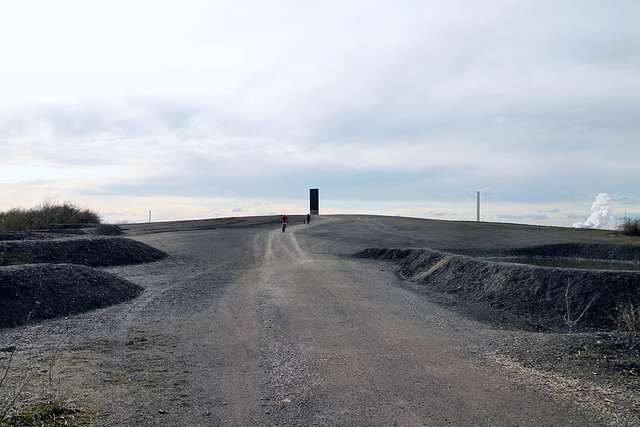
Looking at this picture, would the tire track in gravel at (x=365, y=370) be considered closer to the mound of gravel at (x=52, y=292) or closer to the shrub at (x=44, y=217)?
the mound of gravel at (x=52, y=292)

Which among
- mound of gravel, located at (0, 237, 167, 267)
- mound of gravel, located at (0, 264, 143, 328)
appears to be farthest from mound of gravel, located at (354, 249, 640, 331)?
mound of gravel, located at (0, 237, 167, 267)

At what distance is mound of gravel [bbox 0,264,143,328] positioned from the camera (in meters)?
8.32

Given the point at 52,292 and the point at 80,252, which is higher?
the point at 80,252

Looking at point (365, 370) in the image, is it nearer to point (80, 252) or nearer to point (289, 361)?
point (289, 361)

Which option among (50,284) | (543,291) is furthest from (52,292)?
(543,291)

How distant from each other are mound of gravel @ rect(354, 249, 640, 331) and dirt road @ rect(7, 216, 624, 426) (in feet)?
5.55

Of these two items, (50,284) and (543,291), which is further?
(543,291)

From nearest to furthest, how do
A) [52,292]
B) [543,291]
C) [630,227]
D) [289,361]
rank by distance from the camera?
[289,361], [52,292], [543,291], [630,227]

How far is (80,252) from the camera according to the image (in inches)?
593

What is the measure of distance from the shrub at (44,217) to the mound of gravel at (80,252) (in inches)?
442

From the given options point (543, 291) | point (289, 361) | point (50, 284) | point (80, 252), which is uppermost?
point (80, 252)

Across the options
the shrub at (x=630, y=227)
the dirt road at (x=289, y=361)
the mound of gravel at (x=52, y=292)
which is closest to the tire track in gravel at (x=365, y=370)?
the dirt road at (x=289, y=361)

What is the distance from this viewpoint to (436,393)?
4.83 m

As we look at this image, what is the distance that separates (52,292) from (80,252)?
21.4 ft
